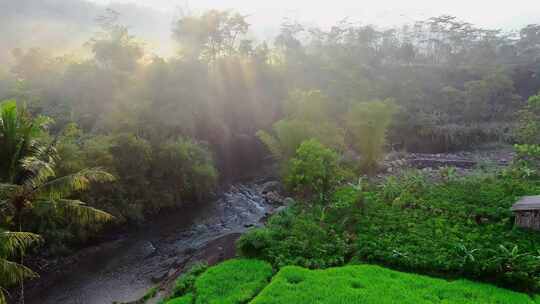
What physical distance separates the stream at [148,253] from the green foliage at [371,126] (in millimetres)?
6809

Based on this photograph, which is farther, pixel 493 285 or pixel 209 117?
pixel 209 117

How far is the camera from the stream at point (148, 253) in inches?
443

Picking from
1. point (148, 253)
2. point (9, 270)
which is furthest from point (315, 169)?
point (9, 270)

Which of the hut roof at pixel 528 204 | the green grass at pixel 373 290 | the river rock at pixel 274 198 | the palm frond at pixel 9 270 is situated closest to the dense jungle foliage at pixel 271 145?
the palm frond at pixel 9 270

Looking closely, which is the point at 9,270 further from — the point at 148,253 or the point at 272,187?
the point at 272,187

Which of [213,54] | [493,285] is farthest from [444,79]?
[493,285]

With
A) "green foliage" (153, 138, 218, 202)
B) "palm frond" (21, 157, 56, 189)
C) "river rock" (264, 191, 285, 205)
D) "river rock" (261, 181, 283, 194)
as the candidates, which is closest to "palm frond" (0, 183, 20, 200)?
"palm frond" (21, 157, 56, 189)

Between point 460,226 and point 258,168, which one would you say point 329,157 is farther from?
point 258,168

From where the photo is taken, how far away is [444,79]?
146ft

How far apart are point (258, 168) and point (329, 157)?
A: 12.3m

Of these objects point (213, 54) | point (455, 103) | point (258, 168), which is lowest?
point (258, 168)

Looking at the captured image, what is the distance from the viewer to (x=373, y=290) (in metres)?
7.91

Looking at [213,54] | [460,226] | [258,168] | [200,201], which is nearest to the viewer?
[460,226]

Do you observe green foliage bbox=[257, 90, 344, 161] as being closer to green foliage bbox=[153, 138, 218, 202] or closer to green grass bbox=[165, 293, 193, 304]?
green foliage bbox=[153, 138, 218, 202]
